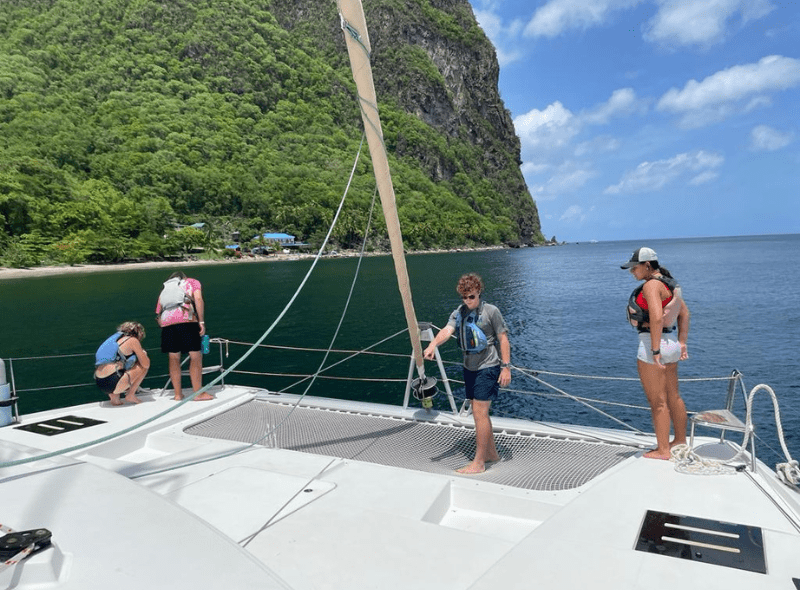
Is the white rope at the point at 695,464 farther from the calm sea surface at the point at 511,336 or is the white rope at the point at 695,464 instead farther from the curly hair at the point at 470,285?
the curly hair at the point at 470,285

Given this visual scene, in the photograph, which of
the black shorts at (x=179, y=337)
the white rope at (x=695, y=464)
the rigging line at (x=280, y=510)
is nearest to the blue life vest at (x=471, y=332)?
the rigging line at (x=280, y=510)

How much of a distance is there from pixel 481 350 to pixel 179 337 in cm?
400

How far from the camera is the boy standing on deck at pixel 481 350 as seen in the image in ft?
14.5

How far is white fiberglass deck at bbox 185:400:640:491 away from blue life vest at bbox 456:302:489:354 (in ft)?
3.29

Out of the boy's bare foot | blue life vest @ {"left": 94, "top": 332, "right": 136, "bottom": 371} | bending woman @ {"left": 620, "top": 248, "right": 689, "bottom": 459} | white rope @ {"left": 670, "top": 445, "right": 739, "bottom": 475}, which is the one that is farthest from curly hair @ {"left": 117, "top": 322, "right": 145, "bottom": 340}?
white rope @ {"left": 670, "top": 445, "right": 739, "bottom": 475}

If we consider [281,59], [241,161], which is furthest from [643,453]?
[281,59]

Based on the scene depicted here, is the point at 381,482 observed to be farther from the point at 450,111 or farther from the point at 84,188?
the point at 450,111

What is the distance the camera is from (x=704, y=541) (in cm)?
269

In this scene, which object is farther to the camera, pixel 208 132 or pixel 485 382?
pixel 208 132

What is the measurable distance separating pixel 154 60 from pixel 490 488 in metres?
174

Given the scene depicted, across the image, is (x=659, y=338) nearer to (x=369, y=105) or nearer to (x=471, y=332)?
(x=471, y=332)

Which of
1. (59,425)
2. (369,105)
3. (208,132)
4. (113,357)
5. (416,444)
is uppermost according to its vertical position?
(208,132)

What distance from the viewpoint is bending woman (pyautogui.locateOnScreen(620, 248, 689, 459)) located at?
4.05m

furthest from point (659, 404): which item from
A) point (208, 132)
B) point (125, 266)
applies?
point (208, 132)
